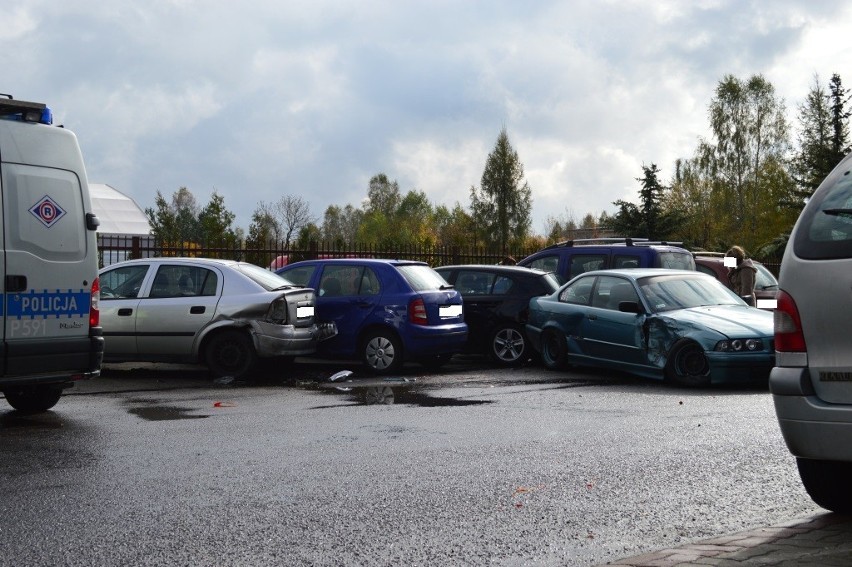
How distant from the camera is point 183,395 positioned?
40.3 feet

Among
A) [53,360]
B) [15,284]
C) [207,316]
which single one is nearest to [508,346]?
[207,316]

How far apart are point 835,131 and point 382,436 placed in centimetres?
4833

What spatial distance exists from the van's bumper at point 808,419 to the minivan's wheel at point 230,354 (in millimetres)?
9708

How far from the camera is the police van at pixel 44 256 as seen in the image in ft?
29.8

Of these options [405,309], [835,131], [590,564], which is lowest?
[590,564]

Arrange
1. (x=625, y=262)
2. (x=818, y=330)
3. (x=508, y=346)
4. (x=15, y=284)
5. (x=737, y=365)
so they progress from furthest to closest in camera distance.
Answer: (x=625, y=262) → (x=508, y=346) → (x=737, y=365) → (x=15, y=284) → (x=818, y=330)

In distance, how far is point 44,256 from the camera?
9367mm

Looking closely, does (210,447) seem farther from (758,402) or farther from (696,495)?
(758,402)

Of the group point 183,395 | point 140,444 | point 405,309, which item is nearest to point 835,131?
point 405,309

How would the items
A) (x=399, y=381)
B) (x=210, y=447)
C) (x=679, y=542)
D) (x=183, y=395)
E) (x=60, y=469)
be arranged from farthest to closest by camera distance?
1. (x=399, y=381)
2. (x=183, y=395)
3. (x=210, y=447)
4. (x=60, y=469)
5. (x=679, y=542)

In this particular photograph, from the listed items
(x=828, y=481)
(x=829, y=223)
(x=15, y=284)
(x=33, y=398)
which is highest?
(x=829, y=223)

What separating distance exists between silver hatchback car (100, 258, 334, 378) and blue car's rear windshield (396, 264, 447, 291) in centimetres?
162

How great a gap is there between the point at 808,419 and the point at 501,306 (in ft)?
38.6

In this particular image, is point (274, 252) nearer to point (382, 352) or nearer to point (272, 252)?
point (272, 252)
